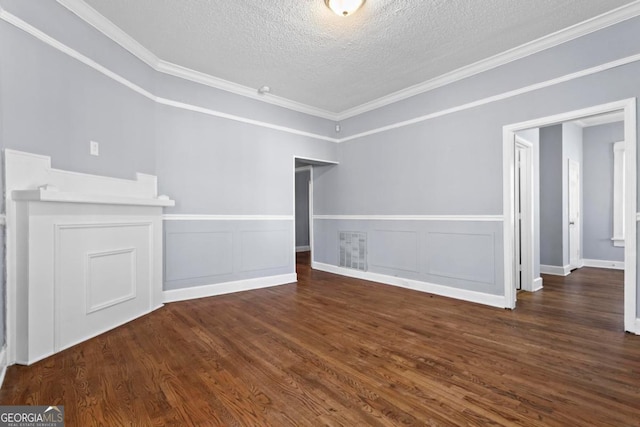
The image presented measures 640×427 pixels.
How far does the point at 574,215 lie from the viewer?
5906mm

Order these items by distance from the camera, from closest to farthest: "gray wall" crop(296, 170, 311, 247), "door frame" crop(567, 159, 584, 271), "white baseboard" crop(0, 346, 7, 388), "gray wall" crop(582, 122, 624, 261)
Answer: "white baseboard" crop(0, 346, 7, 388)
"door frame" crop(567, 159, 584, 271)
"gray wall" crop(582, 122, 624, 261)
"gray wall" crop(296, 170, 311, 247)

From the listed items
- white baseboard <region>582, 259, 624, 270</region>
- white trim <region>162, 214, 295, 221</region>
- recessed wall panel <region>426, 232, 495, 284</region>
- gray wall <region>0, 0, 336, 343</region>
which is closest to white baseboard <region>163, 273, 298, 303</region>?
gray wall <region>0, 0, 336, 343</region>

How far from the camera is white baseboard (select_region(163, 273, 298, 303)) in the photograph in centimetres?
381

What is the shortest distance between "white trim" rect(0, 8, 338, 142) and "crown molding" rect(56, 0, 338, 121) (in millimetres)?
341

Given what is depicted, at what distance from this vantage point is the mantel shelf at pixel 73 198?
2.14 meters

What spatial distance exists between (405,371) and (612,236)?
6438 millimetres

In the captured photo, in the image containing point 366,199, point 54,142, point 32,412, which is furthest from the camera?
point 366,199

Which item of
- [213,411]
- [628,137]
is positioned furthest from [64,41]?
[628,137]

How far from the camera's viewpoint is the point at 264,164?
15.3ft

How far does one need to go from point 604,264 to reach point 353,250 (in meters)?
5.17

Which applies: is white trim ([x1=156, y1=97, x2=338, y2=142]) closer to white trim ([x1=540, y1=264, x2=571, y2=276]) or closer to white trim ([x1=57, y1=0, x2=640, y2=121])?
white trim ([x1=57, y1=0, x2=640, y2=121])

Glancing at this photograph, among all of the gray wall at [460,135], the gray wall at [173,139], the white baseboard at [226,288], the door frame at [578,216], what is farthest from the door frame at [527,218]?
the white baseboard at [226,288]

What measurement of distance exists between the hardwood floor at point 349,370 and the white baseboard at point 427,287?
201 mm

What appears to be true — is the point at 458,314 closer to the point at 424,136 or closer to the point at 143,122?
the point at 424,136
